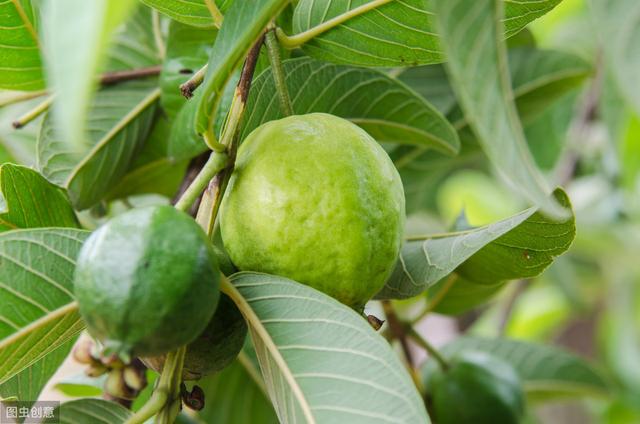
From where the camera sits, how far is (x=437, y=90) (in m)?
1.30

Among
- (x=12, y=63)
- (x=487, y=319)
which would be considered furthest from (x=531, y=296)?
(x=12, y=63)

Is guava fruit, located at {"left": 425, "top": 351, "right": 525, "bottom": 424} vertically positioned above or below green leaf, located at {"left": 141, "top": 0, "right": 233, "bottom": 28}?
below

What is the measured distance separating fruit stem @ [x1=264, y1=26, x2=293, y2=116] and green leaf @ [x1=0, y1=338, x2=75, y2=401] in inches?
16.2

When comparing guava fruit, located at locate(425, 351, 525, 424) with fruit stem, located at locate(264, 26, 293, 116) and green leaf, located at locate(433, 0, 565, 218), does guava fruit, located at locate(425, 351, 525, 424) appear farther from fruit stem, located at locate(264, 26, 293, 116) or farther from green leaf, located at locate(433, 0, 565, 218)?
green leaf, located at locate(433, 0, 565, 218)

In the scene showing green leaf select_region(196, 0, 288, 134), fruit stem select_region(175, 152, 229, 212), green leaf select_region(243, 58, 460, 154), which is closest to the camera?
green leaf select_region(196, 0, 288, 134)

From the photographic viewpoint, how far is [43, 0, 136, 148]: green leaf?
0.35 m

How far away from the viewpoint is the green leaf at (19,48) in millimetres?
921

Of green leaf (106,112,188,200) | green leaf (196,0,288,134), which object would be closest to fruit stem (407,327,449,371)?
green leaf (106,112,188,200)

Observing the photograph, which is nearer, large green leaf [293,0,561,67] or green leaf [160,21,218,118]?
large green leaf [293,0,561,67]

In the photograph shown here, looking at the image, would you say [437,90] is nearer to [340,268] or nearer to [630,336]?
[340,268]

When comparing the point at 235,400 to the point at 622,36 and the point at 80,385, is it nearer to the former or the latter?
the point at 80,385

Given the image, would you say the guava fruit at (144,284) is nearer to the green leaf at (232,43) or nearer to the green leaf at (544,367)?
the green leaf at (232,43)

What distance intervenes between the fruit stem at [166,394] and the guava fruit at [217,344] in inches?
0.7

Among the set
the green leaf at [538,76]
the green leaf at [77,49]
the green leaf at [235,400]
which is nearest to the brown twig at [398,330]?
the green leaf at [235,400]
